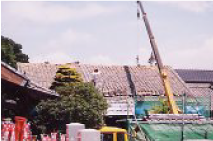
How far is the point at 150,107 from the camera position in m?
26.6

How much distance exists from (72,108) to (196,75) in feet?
→ 94.2

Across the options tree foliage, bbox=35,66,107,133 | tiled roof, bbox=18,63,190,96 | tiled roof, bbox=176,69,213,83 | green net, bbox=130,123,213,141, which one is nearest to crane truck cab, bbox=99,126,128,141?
green net, bbox=130,123,213,141

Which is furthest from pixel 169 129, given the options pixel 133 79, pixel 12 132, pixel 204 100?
pixel 133 79

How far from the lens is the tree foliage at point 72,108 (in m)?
20.0

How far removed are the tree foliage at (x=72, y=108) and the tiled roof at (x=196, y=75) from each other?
80.0 ft

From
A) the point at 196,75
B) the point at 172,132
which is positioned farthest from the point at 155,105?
the point at 196,75

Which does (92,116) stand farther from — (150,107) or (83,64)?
(83,64)

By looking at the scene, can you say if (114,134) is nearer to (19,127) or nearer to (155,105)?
(19,127)

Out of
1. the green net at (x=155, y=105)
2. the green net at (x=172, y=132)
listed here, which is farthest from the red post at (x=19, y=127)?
the green net at (x=155, y=105)

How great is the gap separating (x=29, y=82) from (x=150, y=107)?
2062cm

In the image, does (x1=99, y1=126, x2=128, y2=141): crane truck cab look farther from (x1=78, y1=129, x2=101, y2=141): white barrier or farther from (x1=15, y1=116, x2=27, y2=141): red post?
(x1=78, y1=129, x2=101, y2=141): white barrier

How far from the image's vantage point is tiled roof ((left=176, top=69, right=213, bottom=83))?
Answer: 44.5 m

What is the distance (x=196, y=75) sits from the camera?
4584cm

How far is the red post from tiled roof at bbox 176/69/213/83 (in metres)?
37.3
